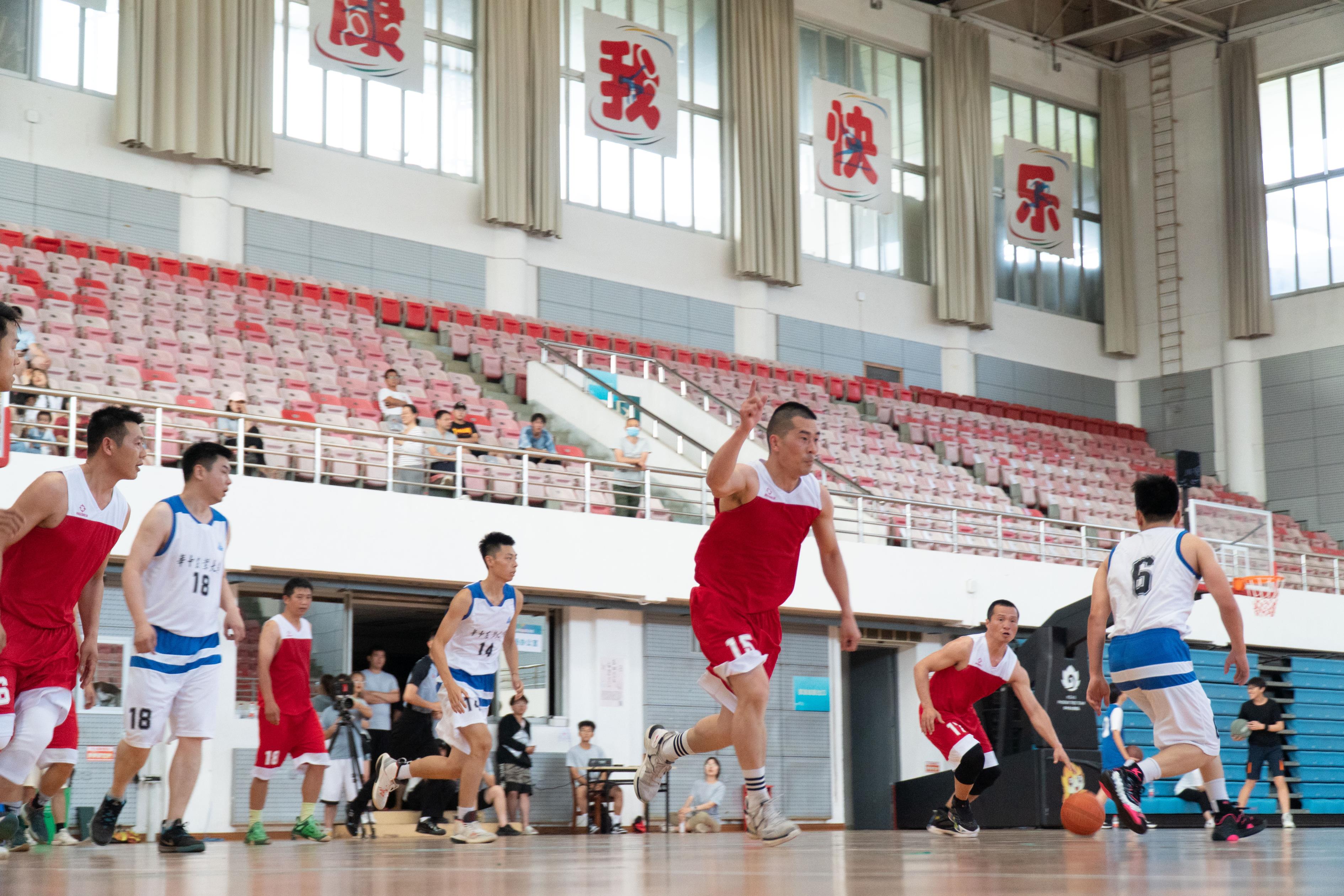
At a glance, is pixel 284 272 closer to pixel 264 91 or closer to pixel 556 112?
pixel 264 91

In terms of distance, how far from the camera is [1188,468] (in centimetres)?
1994

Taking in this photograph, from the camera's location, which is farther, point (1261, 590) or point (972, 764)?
point (1261, 590)

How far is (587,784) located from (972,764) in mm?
6876

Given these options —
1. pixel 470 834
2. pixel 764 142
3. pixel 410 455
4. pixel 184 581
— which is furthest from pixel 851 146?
pixel 184 581

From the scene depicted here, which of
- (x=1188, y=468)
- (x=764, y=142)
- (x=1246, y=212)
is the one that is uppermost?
(x=764, y=142)

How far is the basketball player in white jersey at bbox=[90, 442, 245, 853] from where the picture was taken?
23.7 feet

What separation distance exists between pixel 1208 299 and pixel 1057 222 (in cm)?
366

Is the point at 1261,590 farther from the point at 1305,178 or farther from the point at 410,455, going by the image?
the point at 1305,178

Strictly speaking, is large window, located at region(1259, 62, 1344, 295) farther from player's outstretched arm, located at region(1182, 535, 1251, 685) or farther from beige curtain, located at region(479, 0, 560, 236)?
player's outstretched arm, located at region(1182, 535, 1251, 685)

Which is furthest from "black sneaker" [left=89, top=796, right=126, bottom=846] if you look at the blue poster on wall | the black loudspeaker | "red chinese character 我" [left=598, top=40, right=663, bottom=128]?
"red chinese character 我" [left=598, top=40, right=663, bottom=128]

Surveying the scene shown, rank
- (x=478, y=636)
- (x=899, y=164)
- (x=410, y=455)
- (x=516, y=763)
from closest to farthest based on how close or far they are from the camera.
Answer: (x=478, y=636) → (x=516, y=763) → (x=410, y=455) → (x=899, y=164)

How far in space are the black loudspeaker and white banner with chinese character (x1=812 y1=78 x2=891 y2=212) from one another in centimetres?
947

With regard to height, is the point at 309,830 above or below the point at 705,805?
above

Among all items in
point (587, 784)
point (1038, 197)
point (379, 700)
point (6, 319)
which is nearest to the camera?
point (6, 319)
